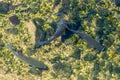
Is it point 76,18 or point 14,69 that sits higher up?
point 76,18

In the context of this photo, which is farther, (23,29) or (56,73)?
(23,29)

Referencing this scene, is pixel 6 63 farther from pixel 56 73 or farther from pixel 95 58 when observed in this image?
pixel 95 58

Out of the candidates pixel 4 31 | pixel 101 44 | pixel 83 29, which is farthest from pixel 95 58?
pixel 4 31

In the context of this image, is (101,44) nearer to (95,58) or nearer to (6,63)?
(95,58)

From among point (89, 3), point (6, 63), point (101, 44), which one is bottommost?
point (101, 44)

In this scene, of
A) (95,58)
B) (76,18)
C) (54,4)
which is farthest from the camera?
(54,4)

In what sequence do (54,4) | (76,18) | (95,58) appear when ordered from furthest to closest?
(54,4), (76,18), (95,58)
